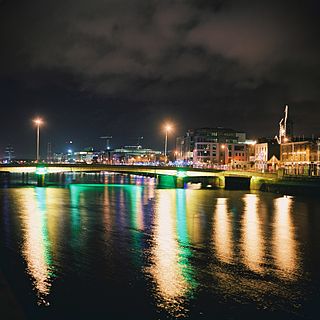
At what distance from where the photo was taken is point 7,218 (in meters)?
40.5

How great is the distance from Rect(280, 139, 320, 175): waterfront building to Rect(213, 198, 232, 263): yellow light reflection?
69148mm

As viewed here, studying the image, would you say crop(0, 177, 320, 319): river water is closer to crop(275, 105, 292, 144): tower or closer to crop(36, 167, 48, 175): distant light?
crop(36, 167, 48, 175): distant light

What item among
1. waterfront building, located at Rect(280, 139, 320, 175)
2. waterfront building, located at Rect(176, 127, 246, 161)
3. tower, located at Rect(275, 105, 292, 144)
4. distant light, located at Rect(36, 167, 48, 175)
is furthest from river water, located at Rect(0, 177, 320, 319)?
waterfront building, located at Rect(176, 127, 246, 161)

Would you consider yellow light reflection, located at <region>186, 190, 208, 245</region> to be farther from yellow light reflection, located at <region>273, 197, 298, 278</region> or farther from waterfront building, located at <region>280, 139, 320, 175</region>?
waterfront building, located at <region>280, 139, 320, 175</region>

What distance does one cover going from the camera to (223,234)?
3312cm

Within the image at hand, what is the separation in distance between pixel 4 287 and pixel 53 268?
750cm

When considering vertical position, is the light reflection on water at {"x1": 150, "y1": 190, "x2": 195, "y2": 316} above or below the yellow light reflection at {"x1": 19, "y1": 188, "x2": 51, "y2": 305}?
below

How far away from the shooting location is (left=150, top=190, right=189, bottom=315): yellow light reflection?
17.5m

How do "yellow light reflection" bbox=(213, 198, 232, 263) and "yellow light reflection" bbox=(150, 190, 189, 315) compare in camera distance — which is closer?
"yellow light reflection" bbox=(150, 190, 189, 315)

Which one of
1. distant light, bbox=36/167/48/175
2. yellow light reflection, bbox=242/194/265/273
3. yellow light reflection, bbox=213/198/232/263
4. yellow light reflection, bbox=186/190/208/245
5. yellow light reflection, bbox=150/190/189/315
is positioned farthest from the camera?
distant light, bbox=36/167/48/175

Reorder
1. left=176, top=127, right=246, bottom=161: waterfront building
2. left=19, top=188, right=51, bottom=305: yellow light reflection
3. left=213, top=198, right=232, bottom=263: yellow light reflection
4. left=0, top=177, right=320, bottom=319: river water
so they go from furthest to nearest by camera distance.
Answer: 1. left=176, top=127, right=246, bottom=161: waterfront building
2. left=213, top=198, right=232, bottom=263: yellow light reflection
3. left=19, top=188, right=51, bottom=305: yellow light reflection
4. left=0, top=177, right=320, bottom=319: river water

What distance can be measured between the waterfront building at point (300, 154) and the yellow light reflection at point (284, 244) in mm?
68802

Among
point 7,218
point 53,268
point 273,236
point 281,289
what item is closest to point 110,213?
point 7,218

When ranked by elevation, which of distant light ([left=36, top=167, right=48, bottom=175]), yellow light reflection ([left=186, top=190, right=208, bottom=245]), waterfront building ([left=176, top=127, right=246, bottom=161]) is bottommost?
yellow light reflection ([left=186, top=190, right=208, bottom=245])
